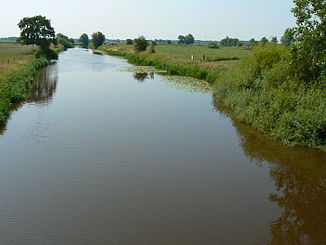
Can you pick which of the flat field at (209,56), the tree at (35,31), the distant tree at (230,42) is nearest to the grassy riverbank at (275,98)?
the flat field at (209,56)

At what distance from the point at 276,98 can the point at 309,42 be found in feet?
10.7

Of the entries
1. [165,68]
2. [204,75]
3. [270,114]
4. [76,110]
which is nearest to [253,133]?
[270,114]

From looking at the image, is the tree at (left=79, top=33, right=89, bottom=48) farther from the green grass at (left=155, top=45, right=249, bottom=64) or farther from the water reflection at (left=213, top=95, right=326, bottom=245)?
the water reflection at (left=213, top=95, right=326, bottom=245)

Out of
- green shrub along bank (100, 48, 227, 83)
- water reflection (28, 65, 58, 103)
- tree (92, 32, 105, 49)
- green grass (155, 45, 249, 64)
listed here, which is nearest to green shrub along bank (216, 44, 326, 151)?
green shrub along bank (100, 48, 227, 83)

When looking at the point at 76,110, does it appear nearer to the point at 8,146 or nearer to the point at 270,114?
the point at 8,146

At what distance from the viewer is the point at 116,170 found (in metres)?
11.9

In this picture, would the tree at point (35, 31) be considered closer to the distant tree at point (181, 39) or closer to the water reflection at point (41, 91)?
the water reflection at point (41, 91)

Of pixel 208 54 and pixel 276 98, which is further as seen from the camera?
pixel 208 54

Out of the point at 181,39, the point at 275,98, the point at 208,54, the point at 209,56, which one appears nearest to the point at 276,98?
the point at 275,98

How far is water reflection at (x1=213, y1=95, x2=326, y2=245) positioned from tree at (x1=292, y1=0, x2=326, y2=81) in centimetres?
445

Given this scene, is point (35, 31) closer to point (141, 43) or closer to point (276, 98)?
point (141, 43)

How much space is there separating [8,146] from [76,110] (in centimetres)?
705

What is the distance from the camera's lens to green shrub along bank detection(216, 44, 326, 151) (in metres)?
14.5

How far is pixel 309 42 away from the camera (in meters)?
17.1
